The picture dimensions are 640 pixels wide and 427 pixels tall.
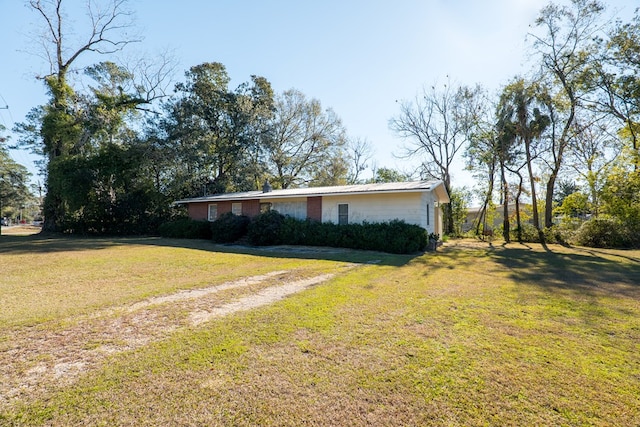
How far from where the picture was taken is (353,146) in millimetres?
35906

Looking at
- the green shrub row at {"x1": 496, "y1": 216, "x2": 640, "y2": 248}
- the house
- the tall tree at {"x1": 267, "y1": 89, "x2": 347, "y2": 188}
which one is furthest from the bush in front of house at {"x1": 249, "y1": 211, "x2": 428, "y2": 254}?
the tall tree at {"x1": 267, "y1": 89, "x2": 347, "y2": 188}

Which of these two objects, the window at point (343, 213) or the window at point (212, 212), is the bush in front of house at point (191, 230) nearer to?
the window at point (212, 212)

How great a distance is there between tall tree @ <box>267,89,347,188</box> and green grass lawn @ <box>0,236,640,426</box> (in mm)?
24951

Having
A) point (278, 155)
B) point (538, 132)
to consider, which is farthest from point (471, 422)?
point (278, 155)

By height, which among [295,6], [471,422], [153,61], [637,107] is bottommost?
[471,422]

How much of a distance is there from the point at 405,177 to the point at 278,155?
13.2 meters

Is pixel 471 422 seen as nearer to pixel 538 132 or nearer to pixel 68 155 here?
pixel 538 132

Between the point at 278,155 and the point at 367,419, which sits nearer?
the point at 367,419

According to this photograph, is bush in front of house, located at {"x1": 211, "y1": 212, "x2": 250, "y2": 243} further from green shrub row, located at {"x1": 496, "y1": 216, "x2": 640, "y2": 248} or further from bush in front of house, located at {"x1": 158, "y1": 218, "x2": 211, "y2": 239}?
green shrub row, located at {"x1": 496, "y1": 216, "x2": 640, "y2": 248}

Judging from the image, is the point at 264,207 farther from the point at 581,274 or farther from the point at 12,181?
the point at 12,181

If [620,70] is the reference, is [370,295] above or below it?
below

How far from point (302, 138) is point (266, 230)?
18236 mm

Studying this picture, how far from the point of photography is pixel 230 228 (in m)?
16.2

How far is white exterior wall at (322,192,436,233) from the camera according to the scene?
13.7 meters
